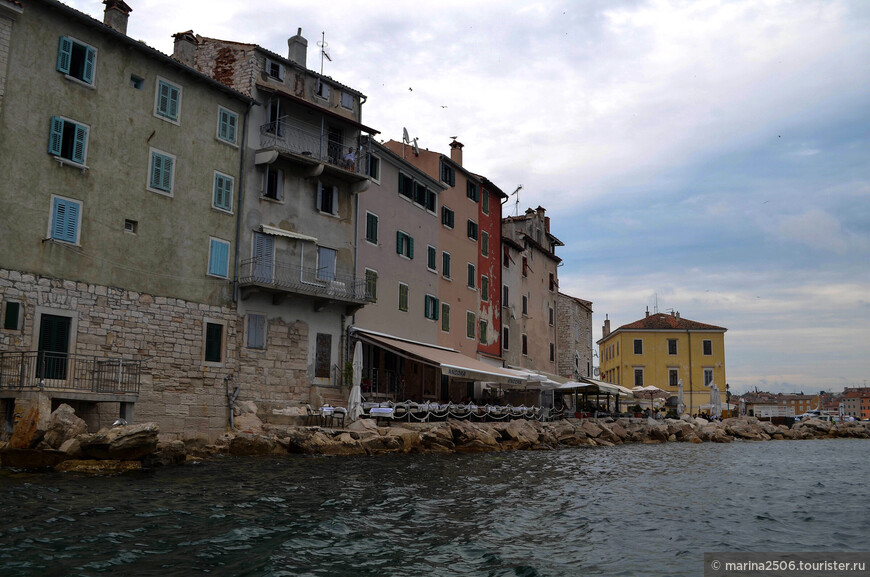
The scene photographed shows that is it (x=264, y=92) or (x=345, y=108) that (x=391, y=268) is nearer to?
(x=345, y=108)

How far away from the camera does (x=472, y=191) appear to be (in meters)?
Answer: 41.7

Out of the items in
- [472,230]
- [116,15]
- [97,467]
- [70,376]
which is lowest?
[97,467]

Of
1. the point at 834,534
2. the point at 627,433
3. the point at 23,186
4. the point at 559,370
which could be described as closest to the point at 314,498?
the point at 834,534

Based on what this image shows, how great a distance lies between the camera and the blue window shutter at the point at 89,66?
2141 cm

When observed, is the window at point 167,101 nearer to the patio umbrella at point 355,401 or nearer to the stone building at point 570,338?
the patio umbrella at point 355,401

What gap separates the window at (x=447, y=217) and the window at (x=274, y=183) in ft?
39.9

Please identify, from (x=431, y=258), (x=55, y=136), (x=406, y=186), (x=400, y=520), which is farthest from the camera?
(x=431, y=258)

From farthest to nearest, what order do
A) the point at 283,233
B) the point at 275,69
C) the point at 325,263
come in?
the point at 325,263 → the point at 275,69 → the point at 283,233

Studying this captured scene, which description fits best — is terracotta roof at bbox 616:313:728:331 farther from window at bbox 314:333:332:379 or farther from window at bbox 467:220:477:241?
window at bbox 314:333:332:379

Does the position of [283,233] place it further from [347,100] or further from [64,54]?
[64,54]

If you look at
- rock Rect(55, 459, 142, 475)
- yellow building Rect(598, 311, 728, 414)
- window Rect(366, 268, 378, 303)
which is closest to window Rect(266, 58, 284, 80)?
window Rect(366, 268, 378, 303)

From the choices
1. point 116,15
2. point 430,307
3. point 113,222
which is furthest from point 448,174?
point 113,222

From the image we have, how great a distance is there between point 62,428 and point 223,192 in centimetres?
1126

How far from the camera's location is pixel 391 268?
108 feet
